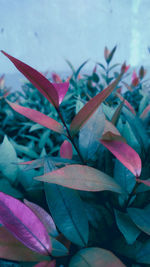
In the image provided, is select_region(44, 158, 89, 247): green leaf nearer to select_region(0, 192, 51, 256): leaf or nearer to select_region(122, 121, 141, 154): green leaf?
select_region(0, 192, 51, 256): leaf

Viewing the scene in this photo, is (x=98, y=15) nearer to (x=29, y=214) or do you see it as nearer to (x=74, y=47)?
(x=74, y=47)

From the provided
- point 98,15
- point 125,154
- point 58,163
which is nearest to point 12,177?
point 58,163

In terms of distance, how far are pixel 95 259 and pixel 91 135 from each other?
217mm

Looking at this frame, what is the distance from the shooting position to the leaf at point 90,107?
317 mm

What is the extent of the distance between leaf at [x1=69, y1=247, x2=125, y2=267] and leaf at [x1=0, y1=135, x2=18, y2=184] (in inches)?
10.3

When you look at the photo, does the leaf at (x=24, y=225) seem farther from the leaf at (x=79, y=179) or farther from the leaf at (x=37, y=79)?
the leaf at (x=37, y=79)

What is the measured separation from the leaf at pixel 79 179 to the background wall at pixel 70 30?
10.9 feet

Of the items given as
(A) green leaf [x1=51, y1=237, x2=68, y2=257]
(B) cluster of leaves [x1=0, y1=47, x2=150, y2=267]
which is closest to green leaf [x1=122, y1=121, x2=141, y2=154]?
(B) cluster of leaves [x1=0, y1=47, x2=150, y2=267]

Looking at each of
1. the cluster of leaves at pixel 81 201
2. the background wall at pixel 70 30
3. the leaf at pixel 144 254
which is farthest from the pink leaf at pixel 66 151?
the background wall at pixel 70 30

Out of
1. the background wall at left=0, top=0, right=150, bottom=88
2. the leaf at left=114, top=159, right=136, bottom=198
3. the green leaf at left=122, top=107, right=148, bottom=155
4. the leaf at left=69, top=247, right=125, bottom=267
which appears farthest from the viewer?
the background wall at left=0, top=0, right=150, bottom=88

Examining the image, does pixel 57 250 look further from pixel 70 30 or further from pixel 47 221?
pixel 70 30

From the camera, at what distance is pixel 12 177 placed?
50cm

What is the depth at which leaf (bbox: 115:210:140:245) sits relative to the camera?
33 centimetres

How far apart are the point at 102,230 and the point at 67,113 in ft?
2.90
